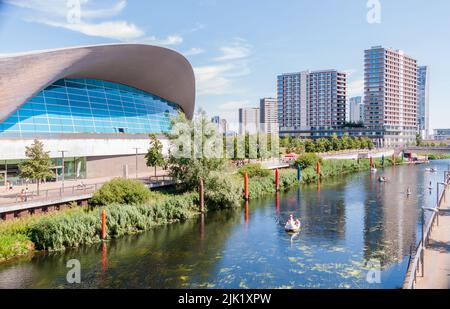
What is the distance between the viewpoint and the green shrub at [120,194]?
2311cm

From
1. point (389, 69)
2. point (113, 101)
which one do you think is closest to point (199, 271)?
point (113, 101)

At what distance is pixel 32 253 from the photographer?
18.3 m

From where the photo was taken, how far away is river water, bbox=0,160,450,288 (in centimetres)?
1530

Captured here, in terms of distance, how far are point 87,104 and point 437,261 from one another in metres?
30.8

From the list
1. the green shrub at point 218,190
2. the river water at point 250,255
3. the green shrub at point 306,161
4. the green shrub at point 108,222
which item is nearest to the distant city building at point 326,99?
the green shrub at point 306,161

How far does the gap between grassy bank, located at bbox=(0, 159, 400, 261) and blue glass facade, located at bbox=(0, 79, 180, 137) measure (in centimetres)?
1107

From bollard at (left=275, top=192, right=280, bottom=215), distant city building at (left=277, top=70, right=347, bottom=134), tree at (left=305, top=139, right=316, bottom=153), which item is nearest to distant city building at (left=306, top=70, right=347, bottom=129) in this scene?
distant city building at (left=277, top=70, right=347, bottom=134)

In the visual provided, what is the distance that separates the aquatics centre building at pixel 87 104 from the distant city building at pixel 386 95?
3346 inches

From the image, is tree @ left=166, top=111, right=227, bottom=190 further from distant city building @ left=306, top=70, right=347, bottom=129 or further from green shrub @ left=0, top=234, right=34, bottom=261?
distant city building @ left=306, top=70, right=347, bottom=129

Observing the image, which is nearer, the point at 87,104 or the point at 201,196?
the point at 201,196

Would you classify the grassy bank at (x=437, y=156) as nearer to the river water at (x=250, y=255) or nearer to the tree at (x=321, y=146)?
the tree at (x=321, y=146)

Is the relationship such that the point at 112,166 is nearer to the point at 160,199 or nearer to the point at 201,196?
the point at 201,196

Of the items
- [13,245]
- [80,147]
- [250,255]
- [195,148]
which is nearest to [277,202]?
[195,148]

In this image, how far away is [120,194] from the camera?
76.6ft
